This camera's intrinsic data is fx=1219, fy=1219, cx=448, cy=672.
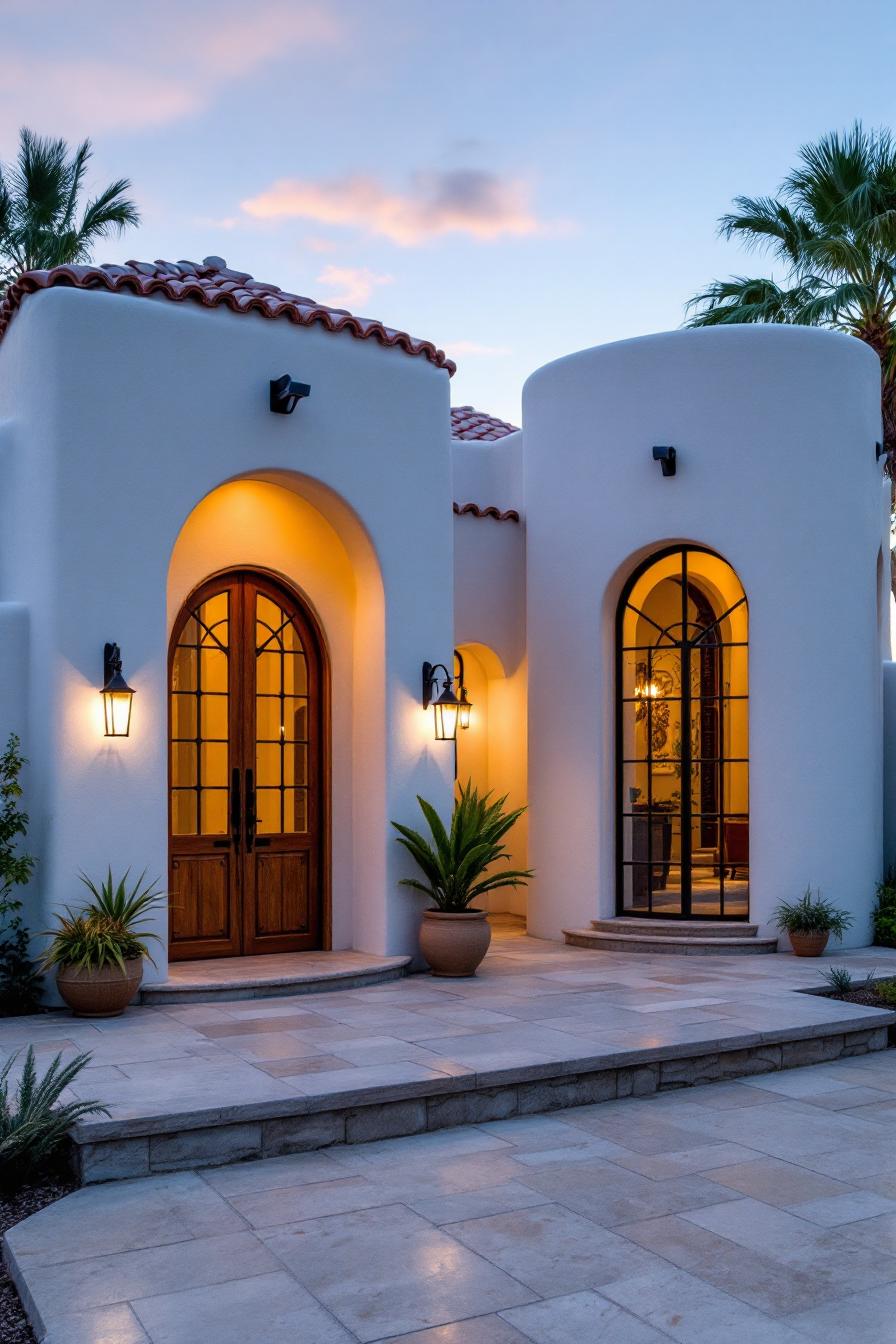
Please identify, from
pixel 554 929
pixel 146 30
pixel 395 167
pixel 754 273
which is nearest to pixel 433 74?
pixel 395 167

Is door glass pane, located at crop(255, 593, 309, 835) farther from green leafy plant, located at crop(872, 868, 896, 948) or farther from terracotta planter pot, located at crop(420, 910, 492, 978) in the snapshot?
green leafy plant, located at crop(872, 868, 896, 948)

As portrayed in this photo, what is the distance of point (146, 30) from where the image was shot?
1037cm

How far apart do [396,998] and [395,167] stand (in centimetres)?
933

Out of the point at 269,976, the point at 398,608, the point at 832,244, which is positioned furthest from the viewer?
the point at 832,244

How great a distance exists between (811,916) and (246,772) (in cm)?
499

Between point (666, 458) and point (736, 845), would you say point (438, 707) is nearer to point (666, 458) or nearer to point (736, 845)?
point (666, 458)

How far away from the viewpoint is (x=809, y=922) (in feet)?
34.4

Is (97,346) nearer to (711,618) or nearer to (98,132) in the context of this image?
(711,618)

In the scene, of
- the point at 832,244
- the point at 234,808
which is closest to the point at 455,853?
the point at 234,808

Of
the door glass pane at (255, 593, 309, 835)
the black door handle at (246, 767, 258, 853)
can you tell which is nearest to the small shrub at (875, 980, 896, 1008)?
the door glass pane at (255, 593, 309, 835)

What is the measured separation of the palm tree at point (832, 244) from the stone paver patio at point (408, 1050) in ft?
30.9

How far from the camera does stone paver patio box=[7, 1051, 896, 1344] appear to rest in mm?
4023

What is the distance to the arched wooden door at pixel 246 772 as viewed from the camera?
30.8ft

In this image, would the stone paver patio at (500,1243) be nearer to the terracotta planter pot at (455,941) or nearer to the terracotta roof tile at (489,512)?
the terracotta planter pot at (455,941)
